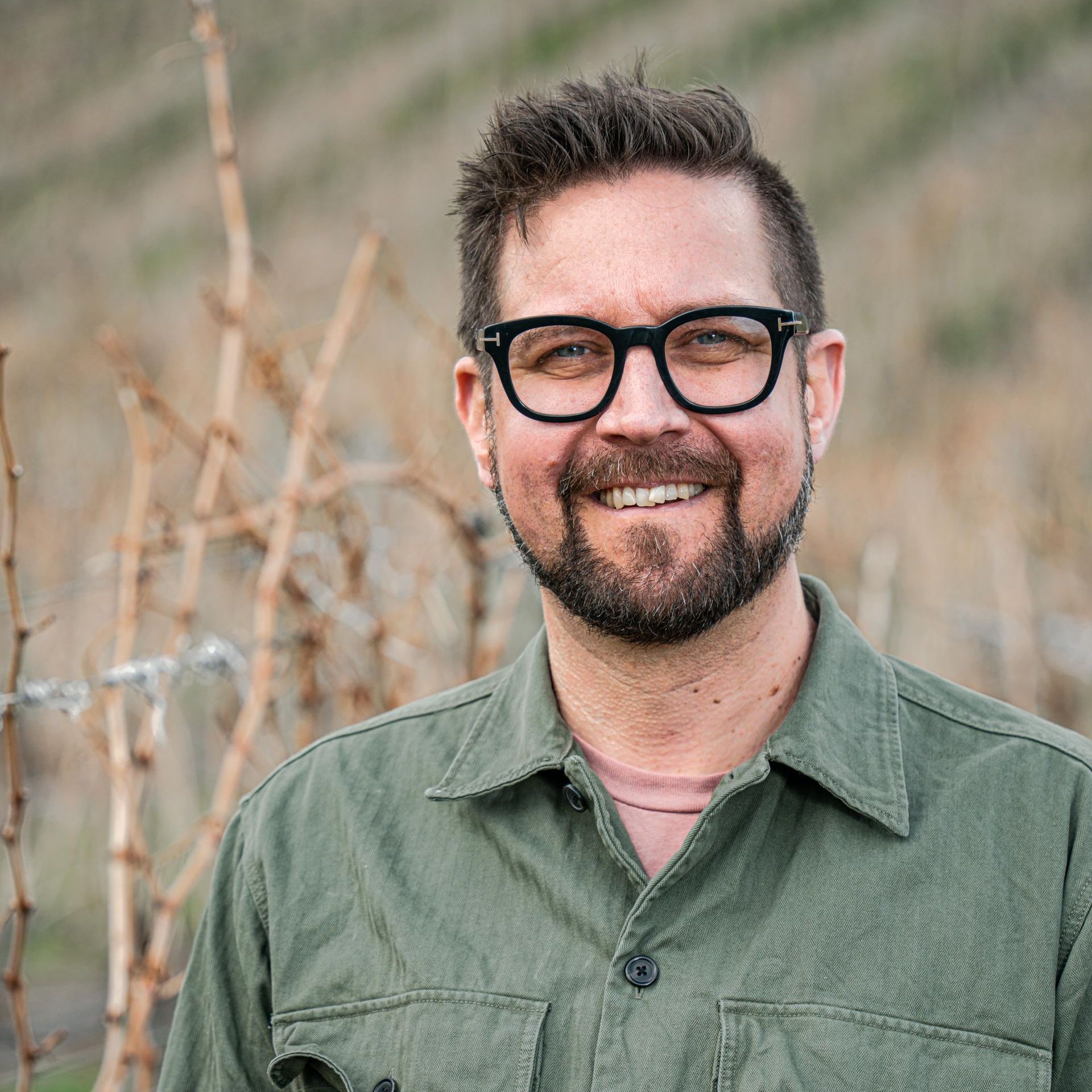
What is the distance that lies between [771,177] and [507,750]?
951 millimetres

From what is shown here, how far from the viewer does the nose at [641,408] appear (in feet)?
4.96

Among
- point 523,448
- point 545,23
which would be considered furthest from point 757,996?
point 545,23

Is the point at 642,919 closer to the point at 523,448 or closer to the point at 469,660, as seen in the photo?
the point at 523,448

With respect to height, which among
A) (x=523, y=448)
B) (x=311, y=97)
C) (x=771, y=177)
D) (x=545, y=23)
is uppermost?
(x=545, y=23)

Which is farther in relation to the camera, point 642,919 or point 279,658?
point 279,658

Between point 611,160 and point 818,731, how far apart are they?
0.85 meters

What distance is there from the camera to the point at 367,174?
7.92 metres

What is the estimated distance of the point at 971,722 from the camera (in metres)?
1.55

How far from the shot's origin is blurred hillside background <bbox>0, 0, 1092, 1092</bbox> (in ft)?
14.0

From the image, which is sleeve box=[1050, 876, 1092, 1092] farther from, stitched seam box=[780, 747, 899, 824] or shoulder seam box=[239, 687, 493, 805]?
shoulder seam box=[239, 687, 493, 805]

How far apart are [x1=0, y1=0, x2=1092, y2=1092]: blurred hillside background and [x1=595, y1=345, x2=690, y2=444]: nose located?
0.64 m

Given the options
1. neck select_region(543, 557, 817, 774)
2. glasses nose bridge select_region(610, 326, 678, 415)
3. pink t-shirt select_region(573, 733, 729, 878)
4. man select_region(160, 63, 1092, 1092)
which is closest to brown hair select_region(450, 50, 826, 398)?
man select_region(160, 63, 1092, 1092)

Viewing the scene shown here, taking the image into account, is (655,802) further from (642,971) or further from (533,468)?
(533,468)

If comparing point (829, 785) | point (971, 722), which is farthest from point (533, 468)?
point (971, 722)
